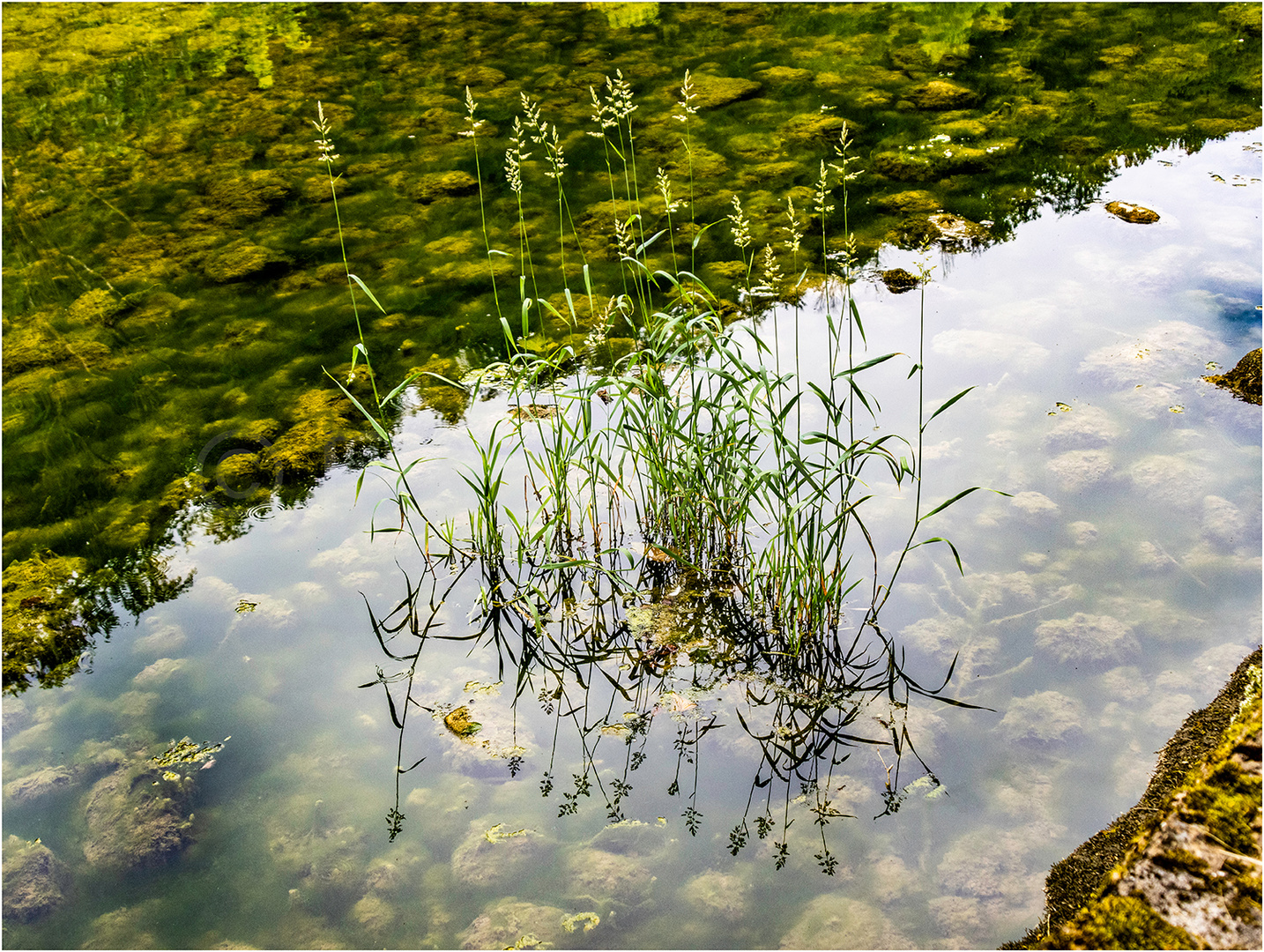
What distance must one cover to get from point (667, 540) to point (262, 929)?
1.48 metres

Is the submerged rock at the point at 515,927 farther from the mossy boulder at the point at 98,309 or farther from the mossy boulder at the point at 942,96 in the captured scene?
the mossy boulder at the point at 942,96

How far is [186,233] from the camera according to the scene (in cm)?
470

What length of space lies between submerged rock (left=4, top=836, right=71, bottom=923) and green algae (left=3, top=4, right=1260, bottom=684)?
1.09 meters

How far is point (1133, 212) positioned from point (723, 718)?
3367 mm

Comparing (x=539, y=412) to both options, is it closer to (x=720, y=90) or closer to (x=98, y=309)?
(x=98, y=309)

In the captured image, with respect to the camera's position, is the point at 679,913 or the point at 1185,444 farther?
the point at 1185,444

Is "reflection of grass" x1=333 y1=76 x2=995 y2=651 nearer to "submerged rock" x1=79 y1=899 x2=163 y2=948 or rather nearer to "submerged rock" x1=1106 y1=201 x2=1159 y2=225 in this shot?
"submerged rock" x1=79 y1=899 x2=163 y2=948

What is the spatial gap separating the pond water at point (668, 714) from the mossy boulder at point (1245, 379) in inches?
2.0

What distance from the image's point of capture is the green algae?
3441 mm

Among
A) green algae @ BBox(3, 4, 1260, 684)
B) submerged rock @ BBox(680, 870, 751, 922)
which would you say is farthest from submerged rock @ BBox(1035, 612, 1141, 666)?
green algae @ BBox(3, 4, 1260, 684)

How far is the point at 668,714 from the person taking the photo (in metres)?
2.26

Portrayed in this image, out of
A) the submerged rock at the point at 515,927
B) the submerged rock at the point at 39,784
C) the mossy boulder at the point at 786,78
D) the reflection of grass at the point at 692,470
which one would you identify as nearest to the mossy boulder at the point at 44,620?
the submerged rock at the point at 39,784

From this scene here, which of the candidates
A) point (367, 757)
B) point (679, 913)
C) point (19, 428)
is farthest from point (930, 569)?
point (19, 428)

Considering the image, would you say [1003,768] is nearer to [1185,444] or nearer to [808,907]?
[808,907]
